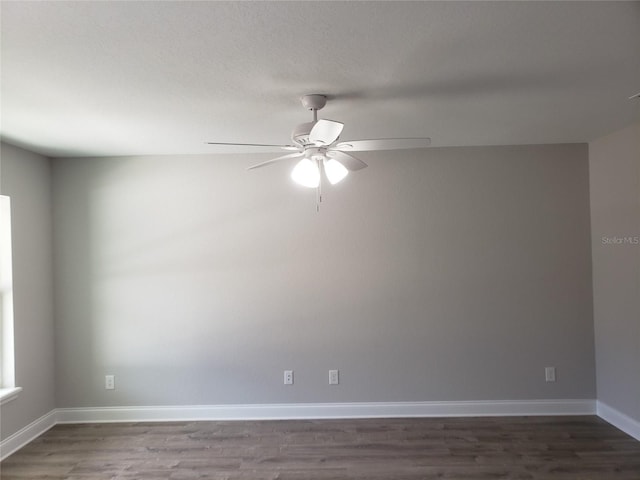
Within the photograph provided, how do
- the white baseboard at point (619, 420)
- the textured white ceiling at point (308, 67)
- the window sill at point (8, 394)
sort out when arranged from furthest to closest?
the white baseboard at point (619, 420)
the window sill at point (8, 394)
the textured white ceiling at point (308, 67)

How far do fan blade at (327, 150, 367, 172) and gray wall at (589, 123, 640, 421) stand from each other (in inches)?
85.6

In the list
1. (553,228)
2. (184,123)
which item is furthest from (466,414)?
(184,123)

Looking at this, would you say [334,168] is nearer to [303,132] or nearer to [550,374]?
[303,132]

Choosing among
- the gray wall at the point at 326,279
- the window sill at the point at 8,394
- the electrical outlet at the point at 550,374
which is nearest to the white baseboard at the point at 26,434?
the gray wall at the point at 326,279

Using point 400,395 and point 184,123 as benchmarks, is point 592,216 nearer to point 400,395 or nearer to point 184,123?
point 400,395

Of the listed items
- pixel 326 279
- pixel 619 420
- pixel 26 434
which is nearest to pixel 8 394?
pixel 26 434

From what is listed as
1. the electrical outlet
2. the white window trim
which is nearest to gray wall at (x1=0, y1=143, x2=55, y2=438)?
the white window trim

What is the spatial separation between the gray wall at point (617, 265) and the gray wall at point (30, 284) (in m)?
4.63

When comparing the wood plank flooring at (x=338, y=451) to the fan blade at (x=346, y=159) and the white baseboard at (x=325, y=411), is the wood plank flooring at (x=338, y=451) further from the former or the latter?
the fan blade at (x=346, y=159)

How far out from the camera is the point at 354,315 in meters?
3.35

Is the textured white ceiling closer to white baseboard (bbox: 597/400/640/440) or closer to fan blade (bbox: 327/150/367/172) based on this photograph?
fan blade (bbox: 327/150/367/172)

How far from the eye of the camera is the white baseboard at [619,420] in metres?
2.88

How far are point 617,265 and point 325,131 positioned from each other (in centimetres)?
268

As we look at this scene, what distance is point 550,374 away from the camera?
3295mm
